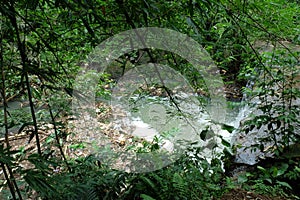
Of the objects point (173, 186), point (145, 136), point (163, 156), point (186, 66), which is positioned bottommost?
point (173, 186)

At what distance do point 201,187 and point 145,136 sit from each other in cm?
125

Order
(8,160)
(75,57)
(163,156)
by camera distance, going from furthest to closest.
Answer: (75,57) < (163,156) < (8,160)

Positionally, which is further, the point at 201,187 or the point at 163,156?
the point at 163,156

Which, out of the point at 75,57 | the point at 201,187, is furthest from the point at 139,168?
the point at 75,57

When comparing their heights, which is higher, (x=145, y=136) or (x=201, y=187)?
(x=145, y=136)

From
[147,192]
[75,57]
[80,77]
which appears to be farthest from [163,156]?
[80,77]

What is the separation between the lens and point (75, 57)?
1619mm

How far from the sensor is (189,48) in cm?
127

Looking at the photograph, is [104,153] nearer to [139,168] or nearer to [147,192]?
[139,168]

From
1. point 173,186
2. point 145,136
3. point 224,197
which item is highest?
point 145,136

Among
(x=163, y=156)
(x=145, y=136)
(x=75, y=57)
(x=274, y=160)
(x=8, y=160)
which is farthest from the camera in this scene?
(x=145, y=136)

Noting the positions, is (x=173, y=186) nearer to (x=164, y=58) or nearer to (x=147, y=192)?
(x=147, y=192)

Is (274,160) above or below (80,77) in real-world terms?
below

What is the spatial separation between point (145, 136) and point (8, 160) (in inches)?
76.0
